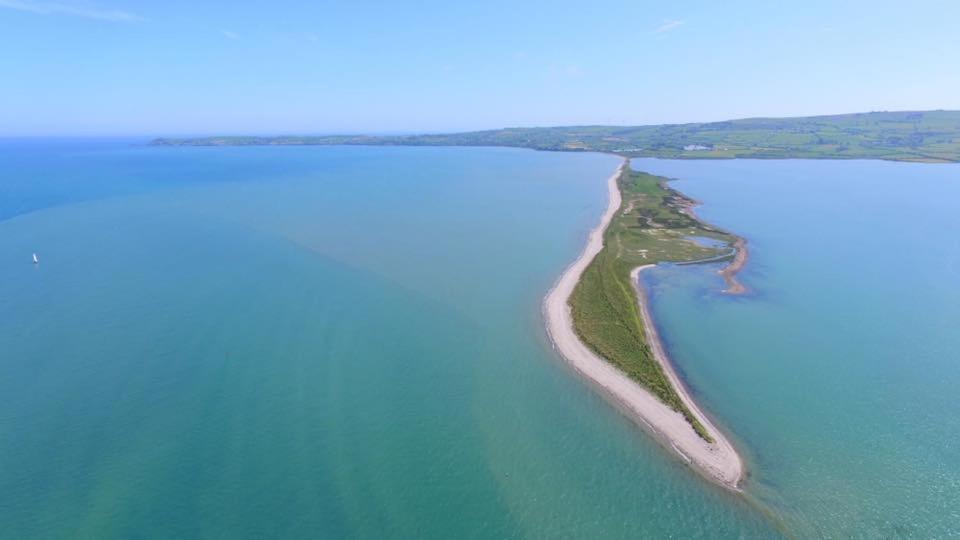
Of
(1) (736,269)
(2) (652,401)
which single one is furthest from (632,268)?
(2) (652,401)

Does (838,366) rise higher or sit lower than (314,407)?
lower

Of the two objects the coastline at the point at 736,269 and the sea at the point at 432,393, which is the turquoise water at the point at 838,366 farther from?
the coastline at the point at 736,269

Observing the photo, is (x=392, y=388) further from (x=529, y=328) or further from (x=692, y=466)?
(x=692, y=466)

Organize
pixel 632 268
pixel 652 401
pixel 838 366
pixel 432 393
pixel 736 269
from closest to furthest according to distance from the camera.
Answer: pixel 652 401, pixel 432 393, pixel 838 366, pixel 632 268, pixel 736 269

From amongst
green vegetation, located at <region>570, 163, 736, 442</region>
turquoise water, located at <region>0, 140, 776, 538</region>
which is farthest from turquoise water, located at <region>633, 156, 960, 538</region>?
green vegetation, located at <region>570, 163, 736, 442</region>

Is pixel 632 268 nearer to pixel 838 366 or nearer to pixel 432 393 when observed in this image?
pixel 838 366

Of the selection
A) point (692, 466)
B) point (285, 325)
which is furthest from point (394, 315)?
point (692, 466)

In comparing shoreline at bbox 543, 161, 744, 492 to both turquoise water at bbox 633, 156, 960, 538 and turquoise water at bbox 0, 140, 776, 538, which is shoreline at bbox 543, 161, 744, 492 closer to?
turquoise water at bbox 0, 140, 776, 538
